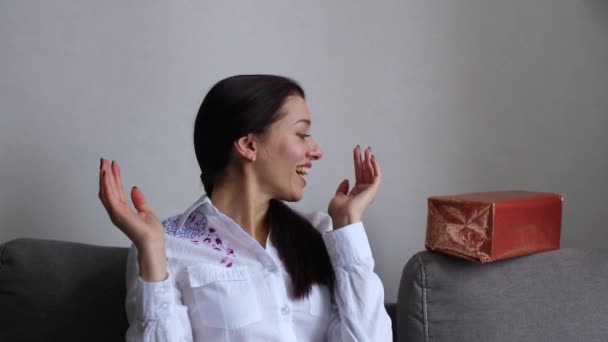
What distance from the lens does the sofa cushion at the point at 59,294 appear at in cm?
115

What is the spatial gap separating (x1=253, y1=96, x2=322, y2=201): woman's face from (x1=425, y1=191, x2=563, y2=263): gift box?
0.84 feet

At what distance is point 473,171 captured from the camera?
4.90 ft

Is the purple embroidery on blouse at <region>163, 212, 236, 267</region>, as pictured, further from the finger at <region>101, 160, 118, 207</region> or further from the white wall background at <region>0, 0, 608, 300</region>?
the white wall background at <region>0, 0, 608, 300</region>

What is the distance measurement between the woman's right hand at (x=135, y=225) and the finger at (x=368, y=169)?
418 millimetres

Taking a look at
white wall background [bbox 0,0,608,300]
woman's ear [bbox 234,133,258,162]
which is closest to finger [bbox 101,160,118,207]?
woman's ear [bbox 234,133,258,162]

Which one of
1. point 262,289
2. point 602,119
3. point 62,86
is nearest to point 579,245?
point 602,119

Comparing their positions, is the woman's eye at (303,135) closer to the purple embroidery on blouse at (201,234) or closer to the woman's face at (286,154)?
the woman's face at (286,154)

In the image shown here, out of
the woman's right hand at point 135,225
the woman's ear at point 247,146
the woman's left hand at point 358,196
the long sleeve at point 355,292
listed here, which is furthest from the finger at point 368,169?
the woman's right hand at point 135,225

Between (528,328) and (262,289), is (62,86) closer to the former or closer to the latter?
(262,289)

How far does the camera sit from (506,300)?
1086 millimetres

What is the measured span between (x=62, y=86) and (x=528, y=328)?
3.62ft

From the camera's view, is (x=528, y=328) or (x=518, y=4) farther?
(x=518, y=4)

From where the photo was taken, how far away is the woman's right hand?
0.93m

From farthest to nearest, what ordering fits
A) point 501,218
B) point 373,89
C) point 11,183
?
point 373,89 → point 11,183 → point 501,218
